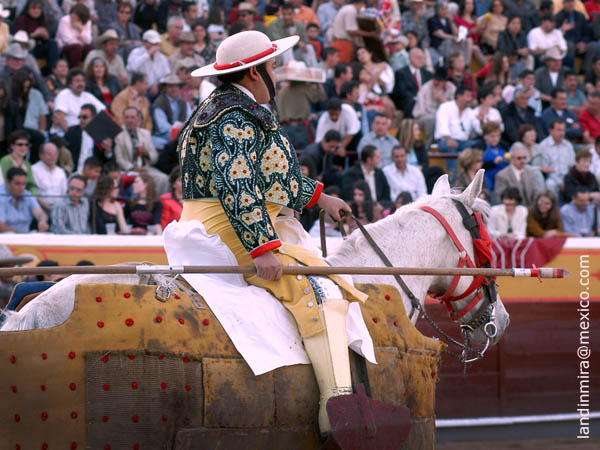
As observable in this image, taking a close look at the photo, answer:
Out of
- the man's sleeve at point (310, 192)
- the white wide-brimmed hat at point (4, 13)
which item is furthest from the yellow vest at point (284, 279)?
the white wide-brimmed hat at point (4, 13)

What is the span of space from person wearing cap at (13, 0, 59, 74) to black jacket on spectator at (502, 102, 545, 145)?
4.75m

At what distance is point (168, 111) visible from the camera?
8.99 metres

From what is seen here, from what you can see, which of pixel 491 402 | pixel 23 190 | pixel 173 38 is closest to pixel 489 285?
pixel 491 402

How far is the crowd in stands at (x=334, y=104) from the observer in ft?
24.1

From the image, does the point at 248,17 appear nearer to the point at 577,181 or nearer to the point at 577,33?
the point at 577,181

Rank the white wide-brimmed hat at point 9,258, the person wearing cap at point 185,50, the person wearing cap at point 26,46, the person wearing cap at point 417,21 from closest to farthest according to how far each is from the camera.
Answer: the white wide-brimmed hat at point 9,258 < the person wearing cap at point 26,46 < the person wearing cap at point 185,50 < the person wearing cap at point 417,21

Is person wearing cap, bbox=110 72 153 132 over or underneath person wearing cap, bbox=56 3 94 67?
underneath

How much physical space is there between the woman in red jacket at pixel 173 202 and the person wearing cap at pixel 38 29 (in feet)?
10.00

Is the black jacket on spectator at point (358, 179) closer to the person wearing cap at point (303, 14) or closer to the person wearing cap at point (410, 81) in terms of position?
the person wearing cap at point (410, 81)

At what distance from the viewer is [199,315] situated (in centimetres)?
312

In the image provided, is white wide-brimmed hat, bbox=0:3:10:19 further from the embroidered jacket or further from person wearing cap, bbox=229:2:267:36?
the embroidered jacket

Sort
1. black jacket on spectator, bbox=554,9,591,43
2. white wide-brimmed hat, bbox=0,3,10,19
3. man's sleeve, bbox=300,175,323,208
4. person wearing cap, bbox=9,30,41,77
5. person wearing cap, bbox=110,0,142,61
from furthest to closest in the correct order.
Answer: black jacket on spectator, bbox=554,9,591,43 → person wearing cap, bbox=110,0,142,61 → white wide-brimmed hat, bbox=0,3,10,19 → person wearing cap, bbox=9,30,41,77 → man's sleeve, bbox=300,175,323,208

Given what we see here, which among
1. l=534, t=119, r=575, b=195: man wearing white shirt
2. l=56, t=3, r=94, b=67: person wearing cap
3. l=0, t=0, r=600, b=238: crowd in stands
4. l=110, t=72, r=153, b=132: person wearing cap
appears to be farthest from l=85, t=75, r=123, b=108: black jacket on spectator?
l=534, t=119, r=575, b=195: man wearing white shirt

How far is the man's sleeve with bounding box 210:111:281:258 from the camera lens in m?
3.07
